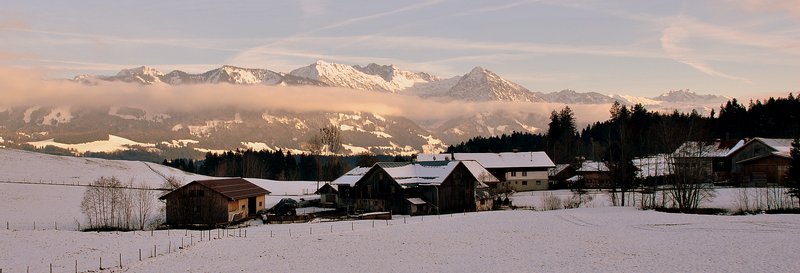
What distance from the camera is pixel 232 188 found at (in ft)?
238

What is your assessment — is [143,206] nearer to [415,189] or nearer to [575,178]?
[415,189]

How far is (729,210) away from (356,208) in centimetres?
4122

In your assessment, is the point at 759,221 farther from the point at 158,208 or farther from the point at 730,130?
the point at 730,130

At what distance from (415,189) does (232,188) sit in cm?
2122

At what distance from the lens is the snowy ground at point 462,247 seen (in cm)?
3481

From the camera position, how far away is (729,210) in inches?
2420

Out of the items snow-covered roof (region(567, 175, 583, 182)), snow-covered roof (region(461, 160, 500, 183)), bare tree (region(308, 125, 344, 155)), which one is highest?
bare tree (region(308, 125, 344, 155))

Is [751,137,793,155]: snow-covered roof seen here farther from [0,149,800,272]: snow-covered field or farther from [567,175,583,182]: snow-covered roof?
[0,149,800,272]: snow-covered field

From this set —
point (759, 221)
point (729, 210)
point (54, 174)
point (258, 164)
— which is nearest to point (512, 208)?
point (729, 210)

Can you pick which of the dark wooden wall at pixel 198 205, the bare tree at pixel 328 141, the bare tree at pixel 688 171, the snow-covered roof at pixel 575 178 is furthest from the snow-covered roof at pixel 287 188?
the bare tree at pixel 688 171

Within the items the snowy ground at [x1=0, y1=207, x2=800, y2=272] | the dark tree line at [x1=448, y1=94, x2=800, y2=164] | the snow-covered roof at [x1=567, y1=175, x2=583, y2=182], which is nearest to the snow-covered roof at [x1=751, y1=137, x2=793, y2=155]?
the dark tree line at [x1=448, y1=94, x2=800, y2=164]

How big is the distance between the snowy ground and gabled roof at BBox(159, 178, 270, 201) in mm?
12186

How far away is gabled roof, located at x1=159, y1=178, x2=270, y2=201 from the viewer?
68.0 meters

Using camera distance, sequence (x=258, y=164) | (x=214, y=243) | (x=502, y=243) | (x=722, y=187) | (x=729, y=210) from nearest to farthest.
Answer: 1. (x=502, y=243)
2. (x=214, y=243)
3. (x=729, y=210)
4. (x=722, y=187)
5. (x=258, y=164)
